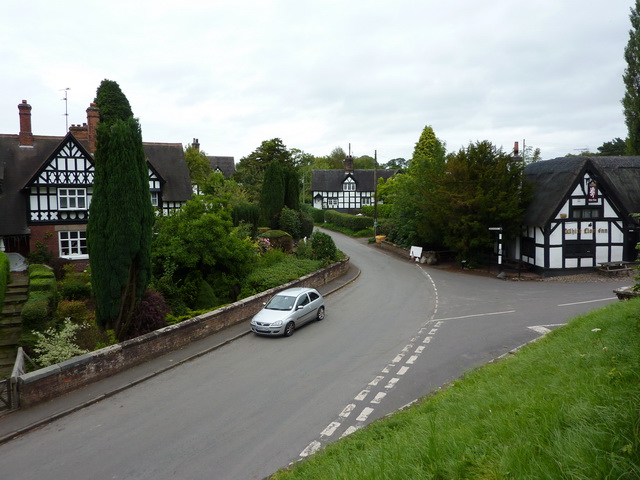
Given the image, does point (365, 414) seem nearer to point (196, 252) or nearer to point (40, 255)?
point (196, 252)

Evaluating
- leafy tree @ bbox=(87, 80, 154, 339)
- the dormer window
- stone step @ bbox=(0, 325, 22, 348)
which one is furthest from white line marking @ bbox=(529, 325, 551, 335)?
the dormer window

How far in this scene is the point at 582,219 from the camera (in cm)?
2895

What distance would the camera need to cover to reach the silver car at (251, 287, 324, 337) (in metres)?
16.9

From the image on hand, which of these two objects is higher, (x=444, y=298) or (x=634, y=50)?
(x=634, y=50)

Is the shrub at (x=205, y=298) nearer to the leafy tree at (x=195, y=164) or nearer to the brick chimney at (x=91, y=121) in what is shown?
the brick chimney at (x=91, y=121)

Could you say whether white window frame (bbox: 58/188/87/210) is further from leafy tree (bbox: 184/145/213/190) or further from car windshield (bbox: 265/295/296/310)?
leafy tree (bbox: 184/145/213/190)

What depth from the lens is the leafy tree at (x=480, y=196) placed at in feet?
95.2

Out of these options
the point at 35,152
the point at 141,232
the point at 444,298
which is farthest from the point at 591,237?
the point at 35,152

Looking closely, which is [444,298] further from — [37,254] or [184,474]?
[37,254]

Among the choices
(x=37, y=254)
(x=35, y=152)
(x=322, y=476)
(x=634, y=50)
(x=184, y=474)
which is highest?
(x=634, y=50)

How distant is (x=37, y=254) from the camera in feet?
87.3

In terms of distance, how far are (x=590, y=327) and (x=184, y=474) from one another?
1071 centimetres

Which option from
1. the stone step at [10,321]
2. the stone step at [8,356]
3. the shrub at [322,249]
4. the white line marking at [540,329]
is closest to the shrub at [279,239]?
the shrub at [322,249]

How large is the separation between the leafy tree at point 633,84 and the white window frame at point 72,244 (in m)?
46.2
